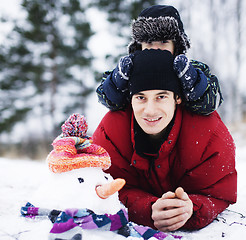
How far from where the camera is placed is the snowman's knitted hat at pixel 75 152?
3.82 feet

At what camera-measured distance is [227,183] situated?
1581 mm

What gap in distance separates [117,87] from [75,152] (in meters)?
0.52

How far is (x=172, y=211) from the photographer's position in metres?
1.29

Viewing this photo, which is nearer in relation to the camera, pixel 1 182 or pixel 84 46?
pixel 1 182

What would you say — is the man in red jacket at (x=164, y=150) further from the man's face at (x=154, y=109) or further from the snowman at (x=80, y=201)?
the snowman at (x=80, y=201)

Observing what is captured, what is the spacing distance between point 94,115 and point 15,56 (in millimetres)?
4959

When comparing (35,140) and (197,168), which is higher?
(197,168)

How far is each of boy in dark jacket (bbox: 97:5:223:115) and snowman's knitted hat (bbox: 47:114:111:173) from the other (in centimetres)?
34

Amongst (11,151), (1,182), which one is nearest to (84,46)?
(11,151)

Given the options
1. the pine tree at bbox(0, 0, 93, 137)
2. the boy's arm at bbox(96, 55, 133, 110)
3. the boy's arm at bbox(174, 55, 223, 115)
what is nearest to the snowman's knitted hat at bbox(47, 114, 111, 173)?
the boy's arm at bbox(96, 55, 133, 110)

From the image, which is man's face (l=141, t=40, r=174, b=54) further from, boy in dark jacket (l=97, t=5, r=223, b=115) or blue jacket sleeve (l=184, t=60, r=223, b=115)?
blue jacket sleeve (l=184, t=60, r=223, b=115)

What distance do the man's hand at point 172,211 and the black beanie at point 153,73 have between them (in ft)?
1.86

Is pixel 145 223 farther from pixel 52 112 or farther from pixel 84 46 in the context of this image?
pixel 84 46

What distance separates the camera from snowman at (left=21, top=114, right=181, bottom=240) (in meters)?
1.07
